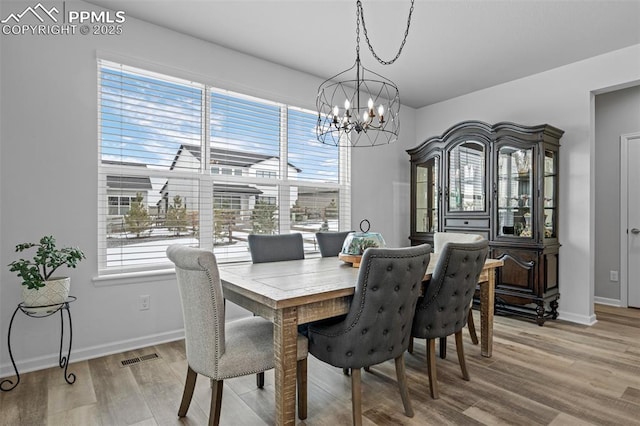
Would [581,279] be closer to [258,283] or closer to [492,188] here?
[492,188]

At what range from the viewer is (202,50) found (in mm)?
3303

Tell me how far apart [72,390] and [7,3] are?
104 inches

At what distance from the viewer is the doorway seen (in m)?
4.16

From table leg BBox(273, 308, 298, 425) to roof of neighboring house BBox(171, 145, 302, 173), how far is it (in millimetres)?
2116

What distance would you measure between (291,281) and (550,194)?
3.18 m

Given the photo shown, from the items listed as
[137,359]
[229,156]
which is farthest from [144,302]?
[229,156]

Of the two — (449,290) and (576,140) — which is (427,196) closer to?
(576,140)

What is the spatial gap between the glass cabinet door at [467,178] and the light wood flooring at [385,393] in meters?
1.75

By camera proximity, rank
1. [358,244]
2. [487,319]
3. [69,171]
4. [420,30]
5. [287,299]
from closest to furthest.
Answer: [287,299] → [358,244] → [69,171] → [487,319] → [420,30]

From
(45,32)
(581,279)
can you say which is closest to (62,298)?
(45,32)

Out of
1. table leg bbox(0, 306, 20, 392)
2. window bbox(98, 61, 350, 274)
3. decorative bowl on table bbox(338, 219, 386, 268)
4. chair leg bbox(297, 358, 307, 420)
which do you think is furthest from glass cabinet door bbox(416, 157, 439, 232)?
table leg bbox(0, 306, 20, 392)

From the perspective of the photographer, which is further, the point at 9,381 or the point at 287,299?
the point at 9,381

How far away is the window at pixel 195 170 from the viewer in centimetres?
292

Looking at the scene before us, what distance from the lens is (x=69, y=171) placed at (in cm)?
267
